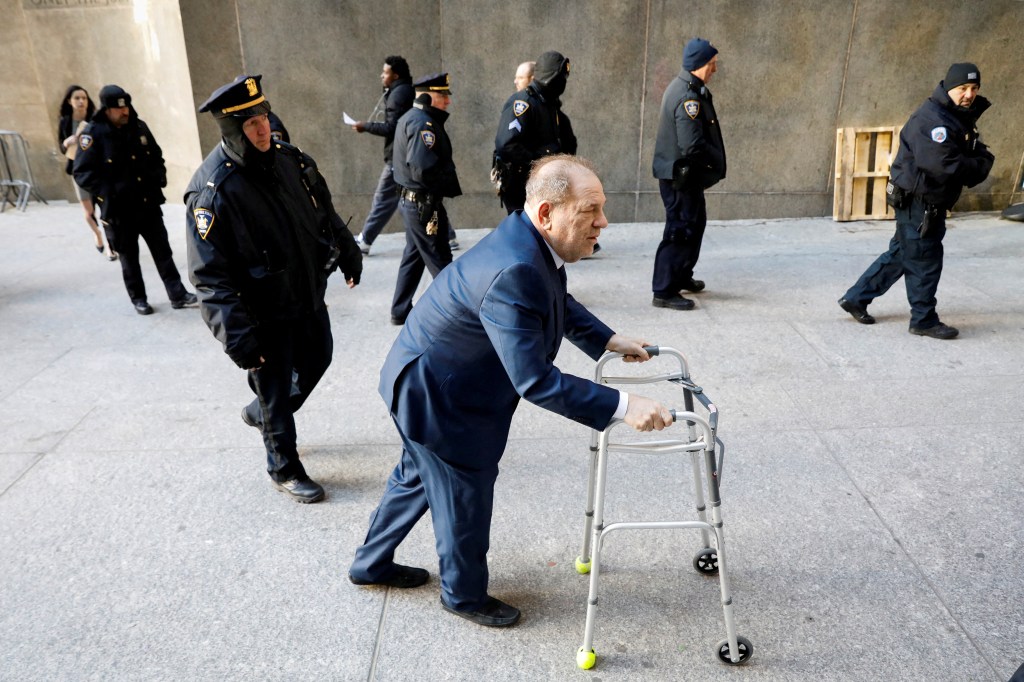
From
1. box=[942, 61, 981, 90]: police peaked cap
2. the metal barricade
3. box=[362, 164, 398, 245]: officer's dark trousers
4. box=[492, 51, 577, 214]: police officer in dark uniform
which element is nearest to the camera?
box=[942, 61, 981, 90]: police peaked cap

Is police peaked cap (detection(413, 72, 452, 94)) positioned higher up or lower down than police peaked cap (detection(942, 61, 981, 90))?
higher up

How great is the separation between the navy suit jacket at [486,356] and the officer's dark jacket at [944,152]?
3694mm

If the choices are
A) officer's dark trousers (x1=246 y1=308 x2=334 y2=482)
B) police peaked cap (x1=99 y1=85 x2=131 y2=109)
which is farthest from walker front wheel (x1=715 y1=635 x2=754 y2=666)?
police peaked cap (x1=99 y1=85 x2=131 y2=109)

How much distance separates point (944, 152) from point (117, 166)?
19.8 ft

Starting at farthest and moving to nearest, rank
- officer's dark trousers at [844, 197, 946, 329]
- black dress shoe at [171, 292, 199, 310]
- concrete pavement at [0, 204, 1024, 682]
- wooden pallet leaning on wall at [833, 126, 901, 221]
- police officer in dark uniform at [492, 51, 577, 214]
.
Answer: wooden pallet leaning on wall at [833, 126, 901, 221] → black dress shoe at [171, 292, 199, 310] → police officer in dark uniform at [492, 51, 577, 214] → officer's dark trousers at [844, 197, 946, 329] → concrete pavement at [0, 204, 1024, 682]

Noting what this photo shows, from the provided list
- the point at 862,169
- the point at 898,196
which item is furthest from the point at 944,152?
the point at 862,169

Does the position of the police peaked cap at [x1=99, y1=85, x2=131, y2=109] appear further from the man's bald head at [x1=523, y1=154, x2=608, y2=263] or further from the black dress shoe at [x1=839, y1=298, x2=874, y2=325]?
the black dress shoe at [x1=839, y1=298, x2=874, y2=325]

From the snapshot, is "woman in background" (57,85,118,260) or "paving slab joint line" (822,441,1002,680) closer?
"paving slab joint line" (822,441,1002,680)

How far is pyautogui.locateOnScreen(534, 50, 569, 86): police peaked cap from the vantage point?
630 cm

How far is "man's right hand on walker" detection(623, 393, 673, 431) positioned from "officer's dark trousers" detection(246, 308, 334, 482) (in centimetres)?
192

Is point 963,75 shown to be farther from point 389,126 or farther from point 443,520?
point 389,126

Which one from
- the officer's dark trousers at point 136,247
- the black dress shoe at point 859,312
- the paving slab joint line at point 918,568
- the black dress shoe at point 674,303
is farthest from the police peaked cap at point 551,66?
the paving slab joint line at point 918,568

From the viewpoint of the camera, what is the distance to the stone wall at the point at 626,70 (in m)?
8.05

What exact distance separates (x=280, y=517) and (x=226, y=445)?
859mm
